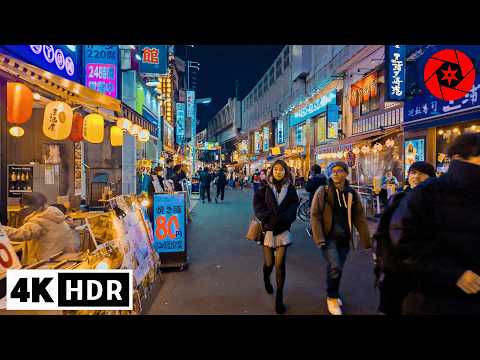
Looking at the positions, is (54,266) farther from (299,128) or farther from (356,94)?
(299,128)

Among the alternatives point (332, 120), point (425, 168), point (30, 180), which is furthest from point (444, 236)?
point (332, 120)

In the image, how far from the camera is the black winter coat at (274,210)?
441 centimetres

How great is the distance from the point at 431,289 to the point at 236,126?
71569 millimetres

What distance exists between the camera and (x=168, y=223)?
20.7ft

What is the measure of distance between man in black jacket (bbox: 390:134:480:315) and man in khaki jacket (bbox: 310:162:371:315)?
1.95 metres

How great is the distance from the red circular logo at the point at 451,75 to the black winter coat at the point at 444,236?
8.79 meters

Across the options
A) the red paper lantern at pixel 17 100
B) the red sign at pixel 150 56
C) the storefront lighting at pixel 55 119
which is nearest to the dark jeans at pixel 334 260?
the red paper lantern at pixel 17 100

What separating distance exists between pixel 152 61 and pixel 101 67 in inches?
247

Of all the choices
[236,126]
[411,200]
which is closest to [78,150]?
[411,200]

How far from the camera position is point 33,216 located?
435 cm
